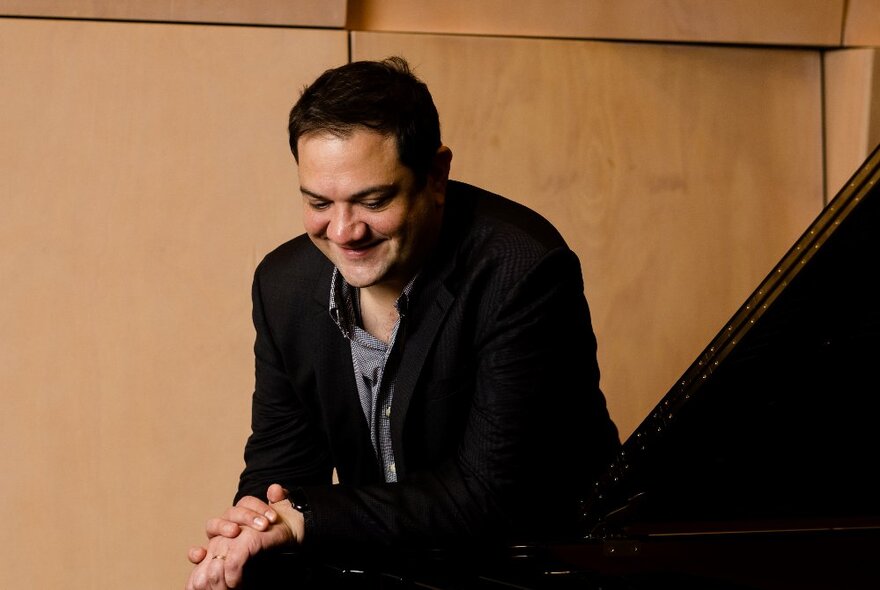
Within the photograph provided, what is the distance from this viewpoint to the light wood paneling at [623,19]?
2.54 meters

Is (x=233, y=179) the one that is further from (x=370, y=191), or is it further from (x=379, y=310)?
(x=370, y=191)

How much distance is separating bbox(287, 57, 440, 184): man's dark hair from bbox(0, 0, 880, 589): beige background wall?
40.3 inches

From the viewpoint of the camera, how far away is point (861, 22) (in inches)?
108

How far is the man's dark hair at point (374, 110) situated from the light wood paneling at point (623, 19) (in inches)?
43.5

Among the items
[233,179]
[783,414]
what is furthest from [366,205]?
[233,179]

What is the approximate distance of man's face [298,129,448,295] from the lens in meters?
1.41

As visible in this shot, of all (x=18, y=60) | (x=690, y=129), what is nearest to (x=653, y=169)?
(x=690, y=129)

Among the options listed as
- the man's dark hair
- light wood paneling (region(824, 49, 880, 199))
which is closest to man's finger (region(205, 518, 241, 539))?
the man's dark hair

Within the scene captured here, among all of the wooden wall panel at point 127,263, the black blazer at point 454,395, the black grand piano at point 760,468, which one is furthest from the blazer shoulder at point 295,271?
the wooden wall panel at point 127,263

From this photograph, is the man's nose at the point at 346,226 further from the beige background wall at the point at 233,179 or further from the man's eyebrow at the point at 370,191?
the beige background wall at the point at 233,179

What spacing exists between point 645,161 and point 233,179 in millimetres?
1021

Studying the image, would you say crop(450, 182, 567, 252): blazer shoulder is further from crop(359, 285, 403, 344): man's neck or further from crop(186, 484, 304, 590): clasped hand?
crop(186, 484, 304, 590): clasped hand

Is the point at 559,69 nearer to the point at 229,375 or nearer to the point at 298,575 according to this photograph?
the point at 229,375

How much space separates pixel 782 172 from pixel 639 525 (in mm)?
1602
